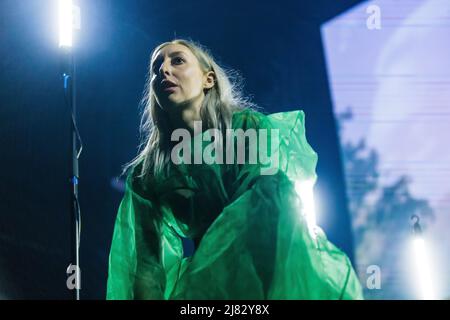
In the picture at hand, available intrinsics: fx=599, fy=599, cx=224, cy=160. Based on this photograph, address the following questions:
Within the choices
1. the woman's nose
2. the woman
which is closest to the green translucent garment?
the woman

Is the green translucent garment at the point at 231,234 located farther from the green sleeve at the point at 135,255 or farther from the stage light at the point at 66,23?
the stage light at the point at 66,23

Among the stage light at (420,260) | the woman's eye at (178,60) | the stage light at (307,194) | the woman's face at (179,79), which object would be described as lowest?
the stage light at (420,260)

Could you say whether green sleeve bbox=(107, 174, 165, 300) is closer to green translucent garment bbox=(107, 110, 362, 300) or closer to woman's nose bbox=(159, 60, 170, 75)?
green translucent garment bbox=(107, 110, 362, 300)

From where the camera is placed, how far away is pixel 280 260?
1532 millimetres

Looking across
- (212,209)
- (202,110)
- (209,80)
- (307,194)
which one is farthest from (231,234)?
(209,80)

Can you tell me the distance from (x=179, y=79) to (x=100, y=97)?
1.47ft

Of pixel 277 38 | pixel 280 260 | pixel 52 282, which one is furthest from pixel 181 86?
pixel 52 282

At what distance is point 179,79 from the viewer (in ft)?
6.14

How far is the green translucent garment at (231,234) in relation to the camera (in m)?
1.53

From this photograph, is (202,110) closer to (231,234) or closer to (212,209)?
(212,209)

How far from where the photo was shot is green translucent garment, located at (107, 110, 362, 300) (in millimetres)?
1534

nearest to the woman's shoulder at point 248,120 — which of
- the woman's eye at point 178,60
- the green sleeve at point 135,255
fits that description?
the woman's eye at point 178,60

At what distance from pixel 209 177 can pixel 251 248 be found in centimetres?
29

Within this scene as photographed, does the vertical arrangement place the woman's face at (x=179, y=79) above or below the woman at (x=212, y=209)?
above
